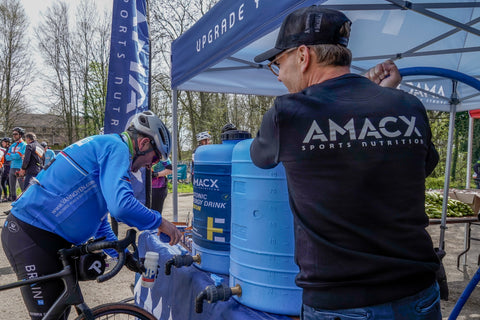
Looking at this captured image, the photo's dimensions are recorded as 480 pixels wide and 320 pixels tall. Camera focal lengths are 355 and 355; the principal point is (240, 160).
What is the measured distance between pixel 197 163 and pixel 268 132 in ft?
3.11

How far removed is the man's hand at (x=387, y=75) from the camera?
1193 millimetres

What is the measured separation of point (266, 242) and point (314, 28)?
835 mm

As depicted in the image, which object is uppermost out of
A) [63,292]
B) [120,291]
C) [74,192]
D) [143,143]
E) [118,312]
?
[143,143]

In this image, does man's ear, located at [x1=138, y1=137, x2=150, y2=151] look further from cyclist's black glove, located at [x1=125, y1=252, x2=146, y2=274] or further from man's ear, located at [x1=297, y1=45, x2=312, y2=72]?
man's ear, located at [x1=297, y1=45, x2=312, y2=72]

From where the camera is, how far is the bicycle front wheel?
6.39 feet

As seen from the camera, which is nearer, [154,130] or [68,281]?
[68,281]

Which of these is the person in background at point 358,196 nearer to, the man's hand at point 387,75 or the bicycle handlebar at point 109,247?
the man's hand at point 387,75

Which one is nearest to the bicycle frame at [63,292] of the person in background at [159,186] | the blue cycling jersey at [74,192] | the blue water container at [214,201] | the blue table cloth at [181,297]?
the blue cycling jersey at [74,192]

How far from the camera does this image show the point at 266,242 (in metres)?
1.44

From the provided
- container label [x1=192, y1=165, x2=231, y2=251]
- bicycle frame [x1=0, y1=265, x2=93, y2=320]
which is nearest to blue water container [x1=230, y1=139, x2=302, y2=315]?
container label [x1=192, y1=165, x2=231, y2=251]

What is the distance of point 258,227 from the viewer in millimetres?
1448

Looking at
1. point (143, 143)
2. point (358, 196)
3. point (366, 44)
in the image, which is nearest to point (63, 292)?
point (143, 143)

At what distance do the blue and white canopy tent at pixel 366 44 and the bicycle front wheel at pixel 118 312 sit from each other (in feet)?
5.02

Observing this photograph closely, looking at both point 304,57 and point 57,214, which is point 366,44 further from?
point 57,214
